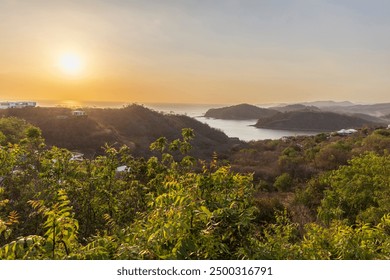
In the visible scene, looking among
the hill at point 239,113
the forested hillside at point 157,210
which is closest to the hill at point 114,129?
the forested hillside at point 157,210

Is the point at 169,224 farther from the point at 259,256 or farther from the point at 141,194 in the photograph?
the point at 141,194

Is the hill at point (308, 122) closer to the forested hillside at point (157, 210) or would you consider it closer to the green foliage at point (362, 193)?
the forested hillside at point (157, 210)

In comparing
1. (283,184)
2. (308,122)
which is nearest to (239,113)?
(308,122)

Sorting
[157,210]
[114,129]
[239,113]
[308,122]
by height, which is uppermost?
[239,113]

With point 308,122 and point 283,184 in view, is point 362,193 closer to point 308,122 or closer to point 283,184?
point 283,184

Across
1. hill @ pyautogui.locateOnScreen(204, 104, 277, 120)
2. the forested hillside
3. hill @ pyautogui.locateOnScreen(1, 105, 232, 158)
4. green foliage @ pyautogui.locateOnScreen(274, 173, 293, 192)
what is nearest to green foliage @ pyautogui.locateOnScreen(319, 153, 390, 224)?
the forested hillside

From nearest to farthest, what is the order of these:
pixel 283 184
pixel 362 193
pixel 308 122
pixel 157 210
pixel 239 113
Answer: pixel 157 210, pixel 362 193, pixel 283 184, pixel 308 122, pixel 239 113
